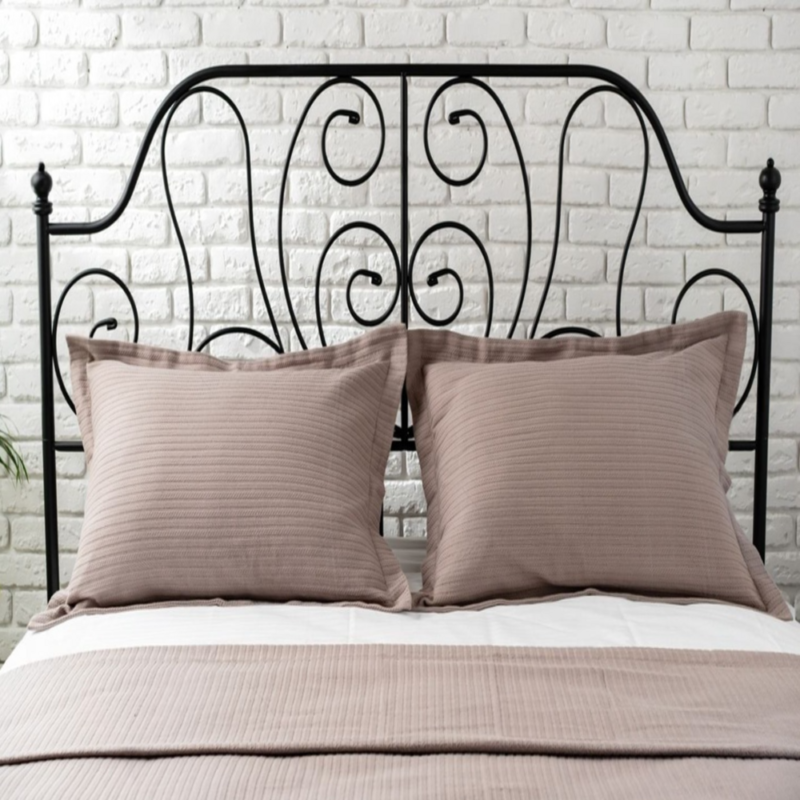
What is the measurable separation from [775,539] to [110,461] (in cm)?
150

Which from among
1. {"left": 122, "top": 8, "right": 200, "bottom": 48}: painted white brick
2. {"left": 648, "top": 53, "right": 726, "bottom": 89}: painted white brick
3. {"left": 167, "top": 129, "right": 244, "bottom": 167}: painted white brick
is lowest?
{"left": 167, "top": 129, "right": 244, "bottom": 167}: painted white brick

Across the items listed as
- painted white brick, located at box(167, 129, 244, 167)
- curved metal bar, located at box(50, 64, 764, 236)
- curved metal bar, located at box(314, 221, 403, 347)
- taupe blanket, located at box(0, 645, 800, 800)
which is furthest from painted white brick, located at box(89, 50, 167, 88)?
taupe blanket, located at box(0, 645, 800, 800)

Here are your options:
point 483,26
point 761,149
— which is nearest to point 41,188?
point 483,26

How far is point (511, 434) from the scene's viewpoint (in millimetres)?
1653

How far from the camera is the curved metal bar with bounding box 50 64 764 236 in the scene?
1.98m

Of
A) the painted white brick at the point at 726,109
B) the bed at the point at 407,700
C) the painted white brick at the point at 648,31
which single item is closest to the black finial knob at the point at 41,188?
the bed at the point at 407,700

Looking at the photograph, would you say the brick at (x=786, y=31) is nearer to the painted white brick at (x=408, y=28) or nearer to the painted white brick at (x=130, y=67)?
the painted white brick at (x=408, y=28)

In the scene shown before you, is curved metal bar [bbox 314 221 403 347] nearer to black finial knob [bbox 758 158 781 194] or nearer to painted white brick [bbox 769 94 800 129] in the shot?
black finial knob [bbox 758 158 781 194]

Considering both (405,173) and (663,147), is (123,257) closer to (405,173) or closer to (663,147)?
(405,173)

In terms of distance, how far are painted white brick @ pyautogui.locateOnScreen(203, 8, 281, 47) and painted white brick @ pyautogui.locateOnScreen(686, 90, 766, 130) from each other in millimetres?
920

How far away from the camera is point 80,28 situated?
221 cm

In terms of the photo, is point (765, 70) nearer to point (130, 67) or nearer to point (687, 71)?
point (687, 71)

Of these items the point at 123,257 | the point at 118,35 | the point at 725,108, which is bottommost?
the point at 123,257

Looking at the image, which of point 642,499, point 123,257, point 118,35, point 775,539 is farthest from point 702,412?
point 118,35
